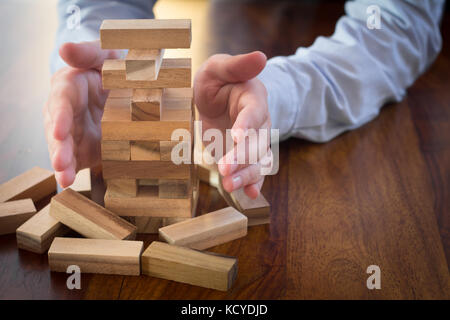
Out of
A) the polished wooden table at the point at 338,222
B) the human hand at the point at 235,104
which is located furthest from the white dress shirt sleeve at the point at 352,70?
the human hand at the point at 235,104

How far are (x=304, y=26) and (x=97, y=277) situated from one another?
1322 mm

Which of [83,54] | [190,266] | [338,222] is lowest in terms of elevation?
[338,222]

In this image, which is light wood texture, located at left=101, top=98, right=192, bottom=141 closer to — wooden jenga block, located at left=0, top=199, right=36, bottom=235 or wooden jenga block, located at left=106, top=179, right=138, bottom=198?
wooden jenga block, located at left=106, top=179, right=138, bottom=198

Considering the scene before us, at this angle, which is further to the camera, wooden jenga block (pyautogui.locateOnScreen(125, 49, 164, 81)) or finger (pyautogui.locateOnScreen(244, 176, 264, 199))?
finger (pyautogui.locateOnScreen(244, 176, 264, 199))

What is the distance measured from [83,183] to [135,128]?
0.20 metres

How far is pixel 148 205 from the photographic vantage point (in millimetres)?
826

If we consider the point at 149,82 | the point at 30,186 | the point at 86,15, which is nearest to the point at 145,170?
the point at 149,82

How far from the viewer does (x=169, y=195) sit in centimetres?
82

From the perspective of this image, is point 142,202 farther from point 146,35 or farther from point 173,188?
point 146,35

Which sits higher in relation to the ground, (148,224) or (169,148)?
(169,148)

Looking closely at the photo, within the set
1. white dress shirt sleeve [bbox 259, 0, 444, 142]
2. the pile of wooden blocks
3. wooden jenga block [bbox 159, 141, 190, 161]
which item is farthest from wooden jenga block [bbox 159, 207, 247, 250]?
white dress shirt sleeve [bbox 259, 0, 444, 142]

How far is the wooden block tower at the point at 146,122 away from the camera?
0.73 m

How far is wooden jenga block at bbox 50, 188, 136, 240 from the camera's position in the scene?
789 millimetres
